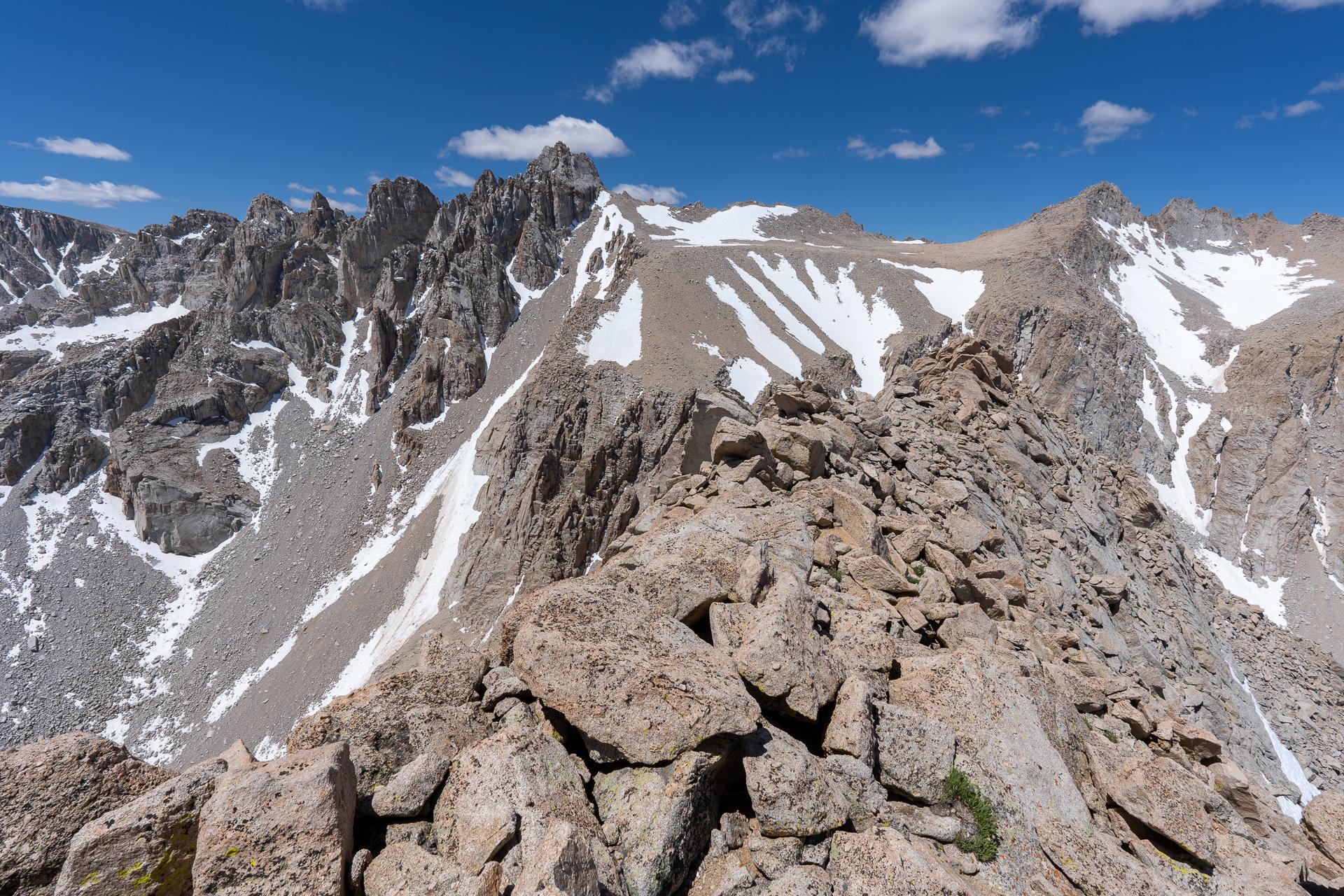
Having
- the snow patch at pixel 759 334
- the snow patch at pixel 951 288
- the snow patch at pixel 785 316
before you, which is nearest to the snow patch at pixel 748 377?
the snow patch at pixel 759 334

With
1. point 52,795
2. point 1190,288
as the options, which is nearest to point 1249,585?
point 1190,288

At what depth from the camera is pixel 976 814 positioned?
4820mm

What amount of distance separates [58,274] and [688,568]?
211 metres

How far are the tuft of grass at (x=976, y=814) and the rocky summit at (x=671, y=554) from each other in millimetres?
47

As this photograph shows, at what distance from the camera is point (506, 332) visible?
2702 inches

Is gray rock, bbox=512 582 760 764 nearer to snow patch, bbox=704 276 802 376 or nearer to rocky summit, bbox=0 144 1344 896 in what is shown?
rocky summit, bbox=0 144 1344 896

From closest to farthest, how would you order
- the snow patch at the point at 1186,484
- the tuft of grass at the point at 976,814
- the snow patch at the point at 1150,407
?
the tuft of grass at the point at 976,814, the snow patch at the point at 1186,484, the snow patch at the point at 1150,407

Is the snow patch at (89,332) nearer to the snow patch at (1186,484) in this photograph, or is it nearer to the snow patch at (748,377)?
the snow patch at (748,377)

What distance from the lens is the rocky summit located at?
411 centimetres

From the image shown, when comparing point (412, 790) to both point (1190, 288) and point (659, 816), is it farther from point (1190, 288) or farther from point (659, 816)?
point (1190, 288)

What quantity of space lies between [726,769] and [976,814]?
2.34m

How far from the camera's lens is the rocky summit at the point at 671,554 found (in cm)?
411

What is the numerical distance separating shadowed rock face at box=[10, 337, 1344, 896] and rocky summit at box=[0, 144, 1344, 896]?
38mm

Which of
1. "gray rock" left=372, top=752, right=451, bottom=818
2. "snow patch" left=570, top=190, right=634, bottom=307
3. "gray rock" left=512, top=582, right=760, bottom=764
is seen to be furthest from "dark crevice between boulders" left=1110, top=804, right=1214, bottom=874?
"snow patch" left=570, top=190, right=634, bottom=307
